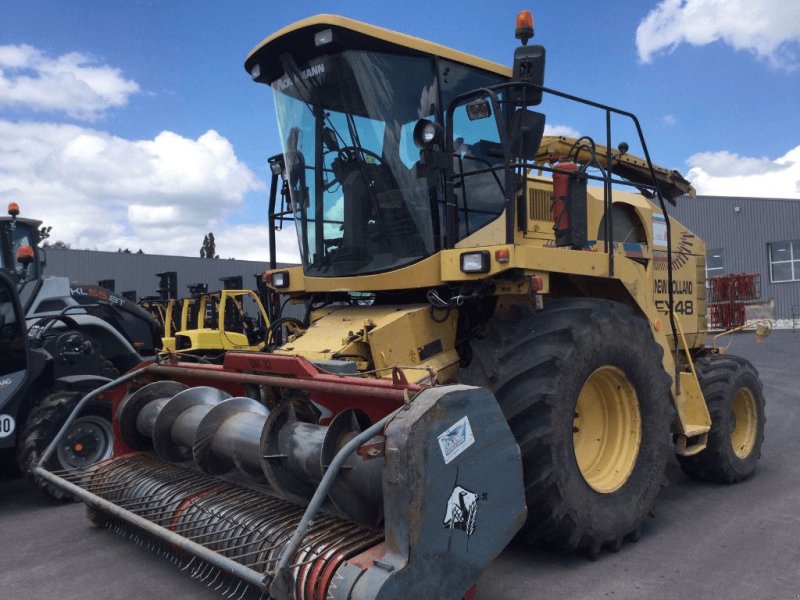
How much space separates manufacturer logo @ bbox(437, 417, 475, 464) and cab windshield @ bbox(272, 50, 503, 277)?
1.80 m

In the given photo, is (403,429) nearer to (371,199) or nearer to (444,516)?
(444,516)

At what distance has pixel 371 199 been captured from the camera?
15.2 feet

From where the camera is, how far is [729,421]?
18.9 feet

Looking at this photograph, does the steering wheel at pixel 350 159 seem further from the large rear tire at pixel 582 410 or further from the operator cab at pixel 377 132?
the large rear tire at pixel 582 410

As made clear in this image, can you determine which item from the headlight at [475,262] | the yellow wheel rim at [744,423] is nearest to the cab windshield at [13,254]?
the headlight at [475,262]

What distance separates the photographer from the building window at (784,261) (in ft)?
94.1

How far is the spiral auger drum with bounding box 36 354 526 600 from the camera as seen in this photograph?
2674 mm

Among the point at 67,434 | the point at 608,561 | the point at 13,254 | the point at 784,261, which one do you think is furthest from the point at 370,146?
the point at 784,261

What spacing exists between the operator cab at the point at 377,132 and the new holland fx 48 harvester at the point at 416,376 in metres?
0.01

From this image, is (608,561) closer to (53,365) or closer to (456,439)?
(456,439)

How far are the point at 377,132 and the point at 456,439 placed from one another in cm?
239

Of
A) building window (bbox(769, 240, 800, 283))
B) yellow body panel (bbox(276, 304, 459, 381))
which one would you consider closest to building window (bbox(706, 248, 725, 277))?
building window (bbox(769, 240, 800, 283))

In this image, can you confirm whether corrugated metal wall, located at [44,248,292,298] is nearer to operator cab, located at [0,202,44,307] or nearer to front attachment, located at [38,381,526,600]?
operator cab, located at [0,202,44,307]

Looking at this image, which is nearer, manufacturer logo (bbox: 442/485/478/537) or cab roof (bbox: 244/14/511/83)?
manufacturer logo (bbox: 442/485/478/537)
